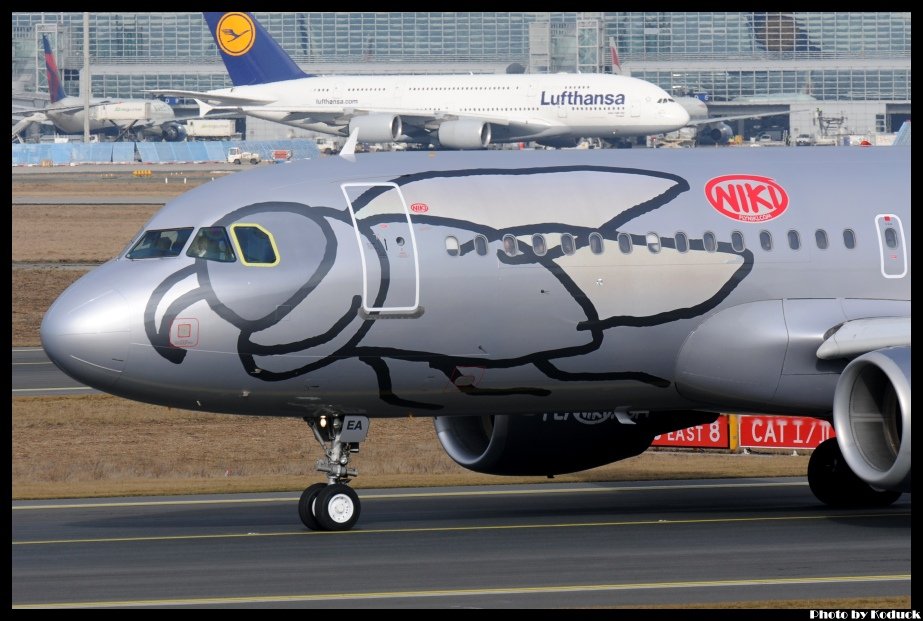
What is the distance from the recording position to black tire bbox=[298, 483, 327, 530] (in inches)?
717

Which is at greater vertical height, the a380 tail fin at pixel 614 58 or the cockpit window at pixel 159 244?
the a380 tail fin at pixel 614 58

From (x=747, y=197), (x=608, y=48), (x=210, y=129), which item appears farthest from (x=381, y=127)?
(x=608, y=48)

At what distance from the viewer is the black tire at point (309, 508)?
59.7ft

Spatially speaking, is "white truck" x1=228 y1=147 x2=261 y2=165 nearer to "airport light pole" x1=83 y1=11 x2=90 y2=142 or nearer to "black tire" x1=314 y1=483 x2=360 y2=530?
"airport light pole" x1=83 y1=11 x2=90 y2=142

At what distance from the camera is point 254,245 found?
688 inches

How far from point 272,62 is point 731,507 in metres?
91.4

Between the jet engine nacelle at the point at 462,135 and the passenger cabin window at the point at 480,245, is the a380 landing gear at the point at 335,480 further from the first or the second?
the jet engine nacelle at the point at 462,135

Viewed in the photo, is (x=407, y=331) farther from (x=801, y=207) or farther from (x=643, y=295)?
(x=801, y=207)

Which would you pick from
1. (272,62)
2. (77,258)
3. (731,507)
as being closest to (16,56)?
(272,62)

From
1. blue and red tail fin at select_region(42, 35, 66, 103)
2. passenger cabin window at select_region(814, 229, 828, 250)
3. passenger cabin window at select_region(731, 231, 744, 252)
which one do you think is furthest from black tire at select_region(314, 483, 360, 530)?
blue and red tail fin at select_region(42, 35, 66, 103)

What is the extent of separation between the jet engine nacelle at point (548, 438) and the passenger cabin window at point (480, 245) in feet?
9.47

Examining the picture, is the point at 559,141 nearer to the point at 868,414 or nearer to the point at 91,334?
the point at 868,414

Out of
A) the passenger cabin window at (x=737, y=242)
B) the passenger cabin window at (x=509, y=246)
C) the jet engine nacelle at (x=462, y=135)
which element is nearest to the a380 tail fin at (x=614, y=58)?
the jet engine nacelle at (x=462, y=135)

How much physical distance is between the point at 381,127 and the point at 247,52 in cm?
1393
